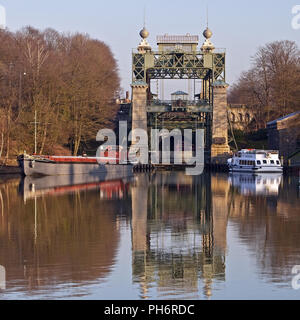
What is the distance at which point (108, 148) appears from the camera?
241 feet

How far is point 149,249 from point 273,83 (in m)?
81.1

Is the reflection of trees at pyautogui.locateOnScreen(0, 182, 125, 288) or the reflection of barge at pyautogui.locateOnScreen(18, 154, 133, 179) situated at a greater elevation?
the reflection of barge at pyautogui.locateOnScreen(18, 154, 133, 179)

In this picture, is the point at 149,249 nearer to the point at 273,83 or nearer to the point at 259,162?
the point at 259,162

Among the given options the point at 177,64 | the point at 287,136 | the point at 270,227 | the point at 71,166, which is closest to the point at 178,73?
the point at 177,64

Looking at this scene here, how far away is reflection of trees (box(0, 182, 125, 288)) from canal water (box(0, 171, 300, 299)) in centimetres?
3

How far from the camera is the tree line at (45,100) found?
67581mm

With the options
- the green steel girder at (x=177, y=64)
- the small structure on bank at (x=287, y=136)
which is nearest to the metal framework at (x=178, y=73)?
the green steel girder at (x=177, y=64)

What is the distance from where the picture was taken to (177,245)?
1945 cm

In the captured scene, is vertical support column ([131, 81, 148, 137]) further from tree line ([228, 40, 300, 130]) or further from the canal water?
the canal water

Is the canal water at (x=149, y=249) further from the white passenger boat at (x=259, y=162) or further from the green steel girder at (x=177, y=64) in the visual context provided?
the green steel girder at (x=177, y=64)

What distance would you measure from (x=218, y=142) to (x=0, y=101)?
2784 centimetres

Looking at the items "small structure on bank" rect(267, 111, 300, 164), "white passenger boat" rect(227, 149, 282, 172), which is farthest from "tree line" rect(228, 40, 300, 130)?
"white passenger boat" rect(227, 149, 282, 172)

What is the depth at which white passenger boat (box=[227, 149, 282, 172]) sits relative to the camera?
69.6 meters
